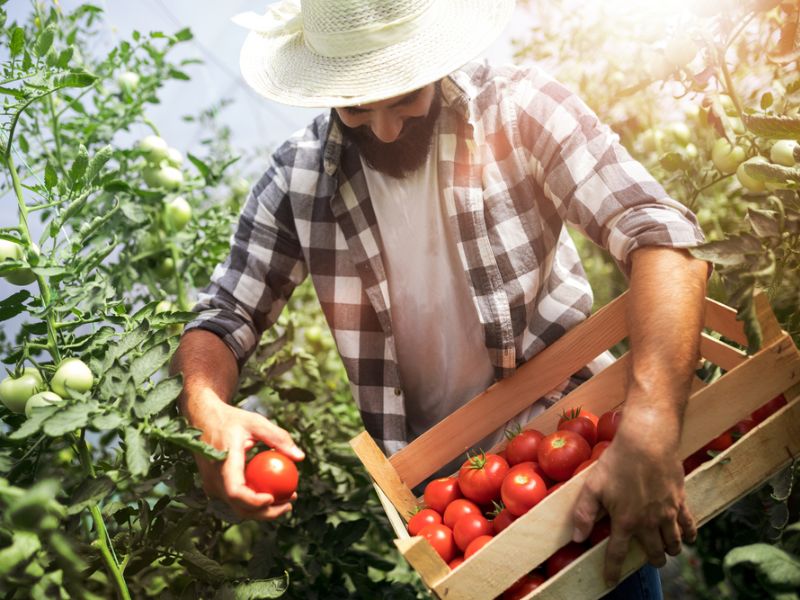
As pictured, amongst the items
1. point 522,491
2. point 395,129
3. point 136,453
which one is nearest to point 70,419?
point 136,453

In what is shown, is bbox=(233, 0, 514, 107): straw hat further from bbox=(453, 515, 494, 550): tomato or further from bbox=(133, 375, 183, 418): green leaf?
bbox=(453, 515, 494, 550): tomato

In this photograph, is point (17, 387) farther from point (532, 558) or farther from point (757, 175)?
point (757, 175)

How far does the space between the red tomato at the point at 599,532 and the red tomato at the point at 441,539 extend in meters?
0.26

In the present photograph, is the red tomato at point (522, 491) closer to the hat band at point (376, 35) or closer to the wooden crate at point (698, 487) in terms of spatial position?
the wooden crate at point (698, 487)

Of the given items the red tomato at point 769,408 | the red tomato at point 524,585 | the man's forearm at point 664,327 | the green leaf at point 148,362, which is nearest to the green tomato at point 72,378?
the green leaf at point 148,362

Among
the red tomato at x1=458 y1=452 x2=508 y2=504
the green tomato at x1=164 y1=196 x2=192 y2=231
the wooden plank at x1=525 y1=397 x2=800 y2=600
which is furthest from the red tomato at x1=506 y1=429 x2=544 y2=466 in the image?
the green tomato at x1=164 y1=196 x2=192 y2=231

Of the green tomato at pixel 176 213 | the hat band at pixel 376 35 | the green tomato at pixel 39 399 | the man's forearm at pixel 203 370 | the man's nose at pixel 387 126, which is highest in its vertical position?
the hat band at pixel 376 35

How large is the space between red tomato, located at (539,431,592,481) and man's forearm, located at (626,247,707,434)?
0.65 feet

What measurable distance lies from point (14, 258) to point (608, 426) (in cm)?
112

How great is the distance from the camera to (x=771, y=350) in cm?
116

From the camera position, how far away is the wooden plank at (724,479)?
1128mm

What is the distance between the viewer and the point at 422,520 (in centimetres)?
140

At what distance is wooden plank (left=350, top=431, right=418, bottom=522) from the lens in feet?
4.87

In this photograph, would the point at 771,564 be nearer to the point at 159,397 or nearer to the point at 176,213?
the point at 159,397
